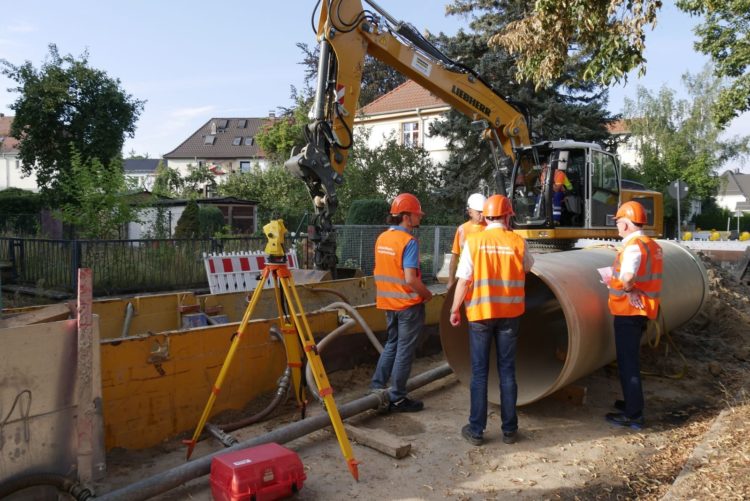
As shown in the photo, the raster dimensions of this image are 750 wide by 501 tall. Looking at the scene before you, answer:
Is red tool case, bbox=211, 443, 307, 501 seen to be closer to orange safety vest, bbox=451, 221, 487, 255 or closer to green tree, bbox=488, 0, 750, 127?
orange safety vest, bbox=451, 221, 487, 255

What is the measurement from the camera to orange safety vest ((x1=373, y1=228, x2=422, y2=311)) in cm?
535

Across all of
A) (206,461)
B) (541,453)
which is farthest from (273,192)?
(206,461)

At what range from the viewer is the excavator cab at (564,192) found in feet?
31.3

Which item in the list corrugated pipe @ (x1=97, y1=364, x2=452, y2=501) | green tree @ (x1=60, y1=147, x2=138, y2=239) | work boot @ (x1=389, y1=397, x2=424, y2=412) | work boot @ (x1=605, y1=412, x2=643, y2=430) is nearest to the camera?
corrugated pipe @ (x1=97, y1=364, x2=452, y2=501)

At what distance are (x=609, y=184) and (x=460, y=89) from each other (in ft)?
9.85

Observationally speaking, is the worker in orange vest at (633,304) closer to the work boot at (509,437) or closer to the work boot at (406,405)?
the work boot at (509,437)

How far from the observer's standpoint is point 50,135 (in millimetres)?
20984

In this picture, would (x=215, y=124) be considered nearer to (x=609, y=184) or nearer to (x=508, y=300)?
(x=609, y=184)

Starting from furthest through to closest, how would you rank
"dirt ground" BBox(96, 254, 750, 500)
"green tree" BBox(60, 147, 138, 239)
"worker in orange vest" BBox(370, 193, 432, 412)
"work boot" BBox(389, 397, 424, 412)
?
"green tree" BBox(60, 147, 138, 239) → "work boot" BBox(389, 397, 424, 412) → "worker in orange vest" BBox(370, 193, 432, 412) → "dirt ground" BBox(96, 254, 750, 500)

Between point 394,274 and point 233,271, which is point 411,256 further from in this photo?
point 233,271

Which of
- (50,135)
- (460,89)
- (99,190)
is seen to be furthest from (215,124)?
(460,89)

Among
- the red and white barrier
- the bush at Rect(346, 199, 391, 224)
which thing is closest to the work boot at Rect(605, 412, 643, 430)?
the red and white barrier

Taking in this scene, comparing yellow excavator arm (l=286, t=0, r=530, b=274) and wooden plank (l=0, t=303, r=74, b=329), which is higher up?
yellow excavator arm (l=286, t=0, r=530, b=274)

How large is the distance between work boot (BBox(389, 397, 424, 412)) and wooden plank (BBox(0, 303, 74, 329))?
108 inches
